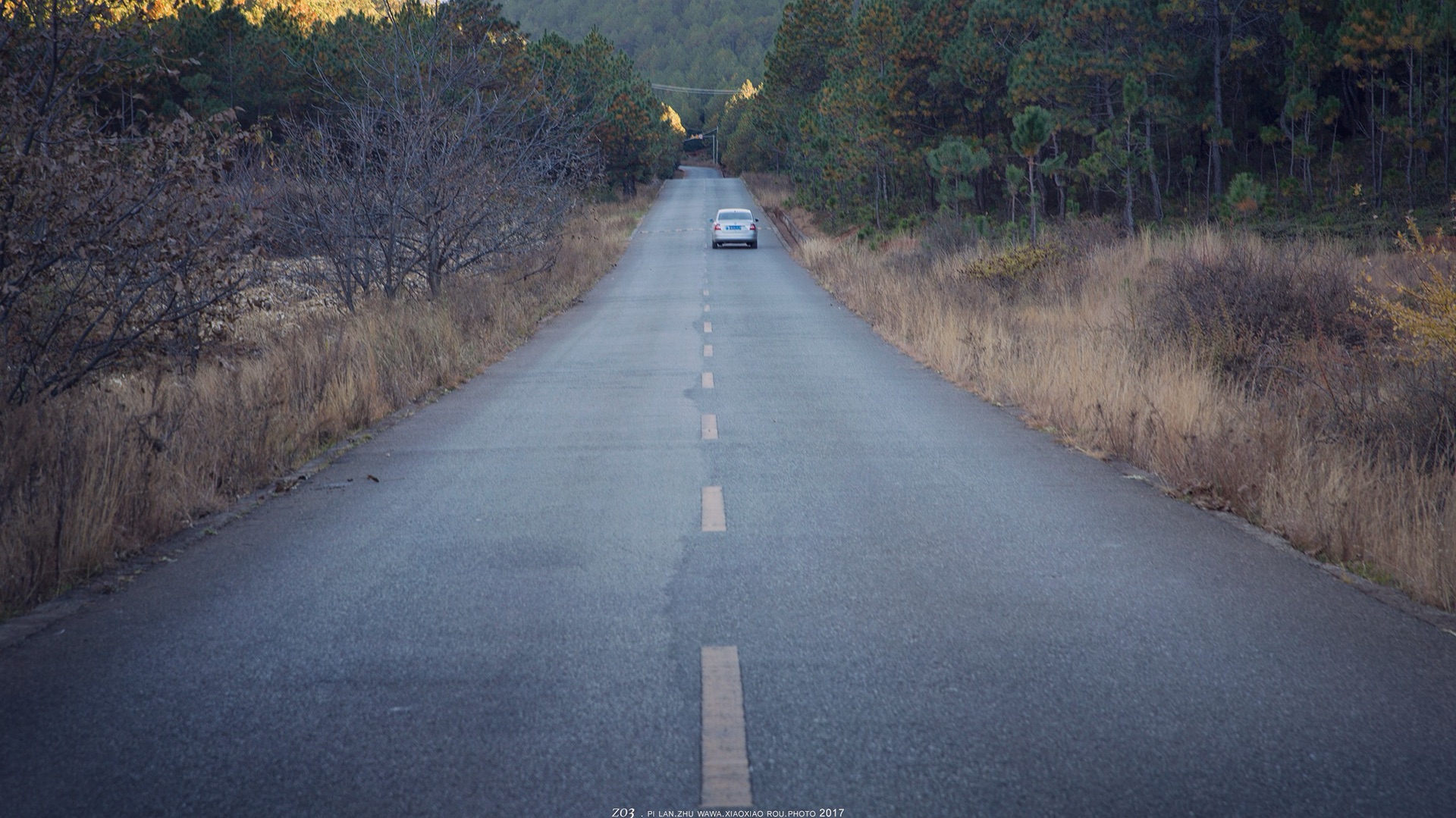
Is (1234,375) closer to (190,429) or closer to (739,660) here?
(739,660)

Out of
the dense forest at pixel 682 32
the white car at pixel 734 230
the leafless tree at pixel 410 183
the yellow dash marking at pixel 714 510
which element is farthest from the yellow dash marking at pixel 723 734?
the dense forest at pixel 682 32

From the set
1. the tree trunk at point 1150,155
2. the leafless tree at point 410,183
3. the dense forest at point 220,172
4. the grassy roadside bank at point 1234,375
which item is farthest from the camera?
the tree trunk at point 1150,155

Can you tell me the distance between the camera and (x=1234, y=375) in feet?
38.9

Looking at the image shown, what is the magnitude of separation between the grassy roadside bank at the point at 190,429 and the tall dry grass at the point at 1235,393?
Result: 22.7 feet

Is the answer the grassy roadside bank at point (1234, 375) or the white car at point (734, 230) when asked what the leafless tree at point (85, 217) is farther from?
the white car at point (734, 230)

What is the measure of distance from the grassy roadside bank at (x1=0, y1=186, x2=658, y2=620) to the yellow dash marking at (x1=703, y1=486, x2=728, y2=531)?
3.38 metres

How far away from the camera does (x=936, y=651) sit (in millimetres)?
4895

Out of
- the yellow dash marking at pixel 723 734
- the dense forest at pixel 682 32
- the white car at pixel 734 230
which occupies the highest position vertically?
the dense forest at pixel 682 32

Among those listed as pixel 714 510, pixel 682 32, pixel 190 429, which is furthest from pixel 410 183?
pixel 682 32

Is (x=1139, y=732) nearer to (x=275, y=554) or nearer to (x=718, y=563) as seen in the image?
(x=718, y=563)

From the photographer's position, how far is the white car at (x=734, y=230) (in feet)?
160

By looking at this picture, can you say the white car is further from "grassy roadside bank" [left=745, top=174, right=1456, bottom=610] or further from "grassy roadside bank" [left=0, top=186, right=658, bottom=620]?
"grassy roadside bank" [left=0, top=186, right=658, bottom=620]

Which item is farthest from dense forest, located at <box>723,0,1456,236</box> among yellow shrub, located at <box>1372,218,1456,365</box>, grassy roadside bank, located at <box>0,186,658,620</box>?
yellow shrub, located at <box>1372,218,1456,365</box>

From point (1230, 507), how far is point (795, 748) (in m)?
5.03
